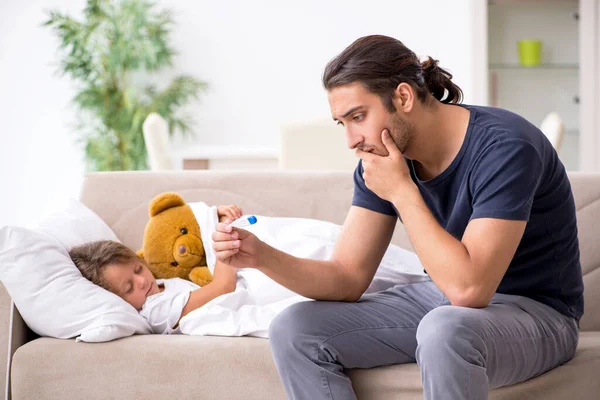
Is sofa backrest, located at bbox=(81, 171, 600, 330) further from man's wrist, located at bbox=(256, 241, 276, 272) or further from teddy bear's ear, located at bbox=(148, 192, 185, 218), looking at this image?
man's wrist, located at bbox=(256, 241, 276, 272)

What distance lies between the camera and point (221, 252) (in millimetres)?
1480

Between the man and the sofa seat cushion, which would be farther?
the sofa seat cushion

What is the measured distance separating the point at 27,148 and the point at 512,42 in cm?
328

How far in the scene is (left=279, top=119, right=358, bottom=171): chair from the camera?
125 inches

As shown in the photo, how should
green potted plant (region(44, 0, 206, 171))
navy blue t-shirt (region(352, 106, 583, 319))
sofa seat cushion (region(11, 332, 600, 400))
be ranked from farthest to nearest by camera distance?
green potted plant (region(44, 0, 206, 171))
sofa seat cushion (region(11, 332, 600, 400))
navy blue t-shirt (region(352, 106, 583, 319))

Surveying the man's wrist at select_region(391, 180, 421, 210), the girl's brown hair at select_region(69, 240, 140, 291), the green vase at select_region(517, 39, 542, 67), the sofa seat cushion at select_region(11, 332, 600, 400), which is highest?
the green vase at select_region(517, 39, 542, 67)

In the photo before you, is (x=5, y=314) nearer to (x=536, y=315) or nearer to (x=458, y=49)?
(x=536, y=315)

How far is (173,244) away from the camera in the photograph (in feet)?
6.73

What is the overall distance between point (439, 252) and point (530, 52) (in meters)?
3.32

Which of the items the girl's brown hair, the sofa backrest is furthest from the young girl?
the sofa backrest

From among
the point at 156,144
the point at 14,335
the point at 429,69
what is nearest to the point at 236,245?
the point at 429,69

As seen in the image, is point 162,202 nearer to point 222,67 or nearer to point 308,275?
point 308,275

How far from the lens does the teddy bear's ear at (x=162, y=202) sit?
2.09m

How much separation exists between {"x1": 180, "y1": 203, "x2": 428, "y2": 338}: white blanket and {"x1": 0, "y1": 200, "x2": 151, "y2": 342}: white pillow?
0.53ft
